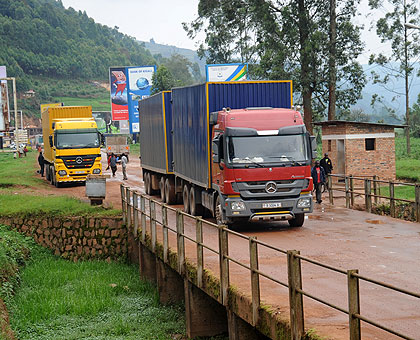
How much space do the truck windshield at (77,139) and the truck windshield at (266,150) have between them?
17.9 meters

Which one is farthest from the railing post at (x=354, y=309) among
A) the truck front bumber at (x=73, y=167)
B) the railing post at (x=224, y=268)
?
the truck front bumber at (x=73, y=167)

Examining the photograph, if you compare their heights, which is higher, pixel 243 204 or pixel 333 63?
pixel 333 63

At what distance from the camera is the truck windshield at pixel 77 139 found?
1289 inches

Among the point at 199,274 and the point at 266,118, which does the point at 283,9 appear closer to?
the point at 266,118

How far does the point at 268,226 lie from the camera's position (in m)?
18.0

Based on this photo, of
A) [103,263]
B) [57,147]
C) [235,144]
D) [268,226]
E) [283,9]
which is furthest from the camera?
[283,9]

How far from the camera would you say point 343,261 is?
12.0 m

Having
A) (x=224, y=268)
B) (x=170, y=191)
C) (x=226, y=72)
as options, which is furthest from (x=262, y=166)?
(x=226, y=72)

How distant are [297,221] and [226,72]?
39662mm

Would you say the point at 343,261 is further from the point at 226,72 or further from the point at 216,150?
the point at 226,72

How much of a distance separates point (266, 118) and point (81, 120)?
18.7 meters

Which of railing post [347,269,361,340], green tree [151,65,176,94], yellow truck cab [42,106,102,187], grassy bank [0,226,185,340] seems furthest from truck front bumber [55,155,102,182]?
green tree [151,65,176,94]

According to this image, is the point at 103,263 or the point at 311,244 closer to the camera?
the point at 311,244

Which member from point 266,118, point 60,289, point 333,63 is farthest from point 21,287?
point 333,63
